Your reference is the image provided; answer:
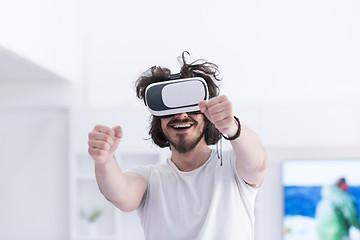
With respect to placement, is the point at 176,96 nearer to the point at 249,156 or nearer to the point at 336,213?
the point at 249,156

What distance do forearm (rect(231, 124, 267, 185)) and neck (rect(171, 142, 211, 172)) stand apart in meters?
0.18

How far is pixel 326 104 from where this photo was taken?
11.2 feet

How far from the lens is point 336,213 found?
11.3ft

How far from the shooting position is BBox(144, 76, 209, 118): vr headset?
1460mm

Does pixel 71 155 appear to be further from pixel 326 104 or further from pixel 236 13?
pixel 326 104

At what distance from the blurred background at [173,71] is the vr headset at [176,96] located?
189 centimetres

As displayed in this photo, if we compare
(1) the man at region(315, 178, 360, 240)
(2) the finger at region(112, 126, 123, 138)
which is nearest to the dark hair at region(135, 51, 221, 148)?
(2) the finger at region(112, 126, 123, 138)

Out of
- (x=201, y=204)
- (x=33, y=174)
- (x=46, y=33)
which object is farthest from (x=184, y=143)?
(x=33, y=174)

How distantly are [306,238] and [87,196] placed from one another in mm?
1692

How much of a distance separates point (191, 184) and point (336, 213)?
219 centimetres

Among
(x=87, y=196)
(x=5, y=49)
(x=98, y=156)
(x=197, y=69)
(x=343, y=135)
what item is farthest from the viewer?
(x=87, y=196)

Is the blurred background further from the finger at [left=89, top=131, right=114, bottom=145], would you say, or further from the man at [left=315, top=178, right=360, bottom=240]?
the finger at [left=89, top=131, right=114, bottom=145]

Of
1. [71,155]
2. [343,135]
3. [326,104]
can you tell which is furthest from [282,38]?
[71,155]

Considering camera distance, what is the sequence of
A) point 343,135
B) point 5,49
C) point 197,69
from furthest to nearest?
point 343,135 → point 5,49 → point 197,69
